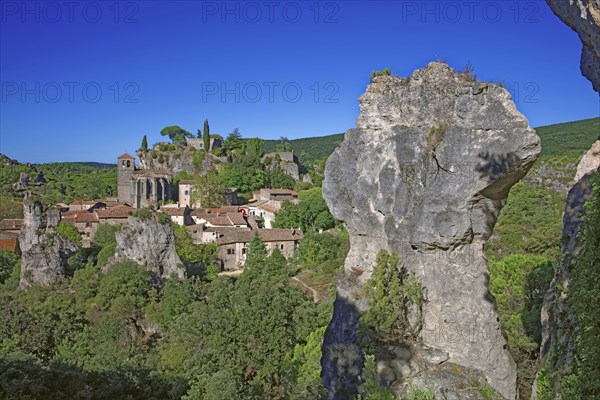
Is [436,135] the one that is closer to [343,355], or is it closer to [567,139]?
[343,355]

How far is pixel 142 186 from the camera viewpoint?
63.7 metres

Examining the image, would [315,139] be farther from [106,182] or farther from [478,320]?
[478,320]

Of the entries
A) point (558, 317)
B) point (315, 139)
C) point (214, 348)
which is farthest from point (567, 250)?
point (315, 139)

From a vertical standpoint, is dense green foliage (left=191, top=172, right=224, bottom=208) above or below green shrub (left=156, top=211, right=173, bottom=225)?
above

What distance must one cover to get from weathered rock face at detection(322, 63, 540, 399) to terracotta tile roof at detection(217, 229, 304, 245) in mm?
33987

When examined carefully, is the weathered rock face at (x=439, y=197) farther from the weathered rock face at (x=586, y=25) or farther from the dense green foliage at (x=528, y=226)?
the dense green foliage at (x=528, y=226)

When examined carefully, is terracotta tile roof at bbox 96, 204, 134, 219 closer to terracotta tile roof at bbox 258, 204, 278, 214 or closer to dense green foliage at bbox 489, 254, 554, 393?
terracotta tile roof at bbox 258, 204, 278, 214

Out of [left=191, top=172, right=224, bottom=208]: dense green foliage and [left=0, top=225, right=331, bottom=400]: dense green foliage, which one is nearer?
[left=0, top=225, right=331, bottom=400]: dense green foliage

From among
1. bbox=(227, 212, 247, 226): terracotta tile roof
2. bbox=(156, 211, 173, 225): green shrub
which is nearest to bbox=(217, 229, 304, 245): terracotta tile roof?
bbox=(227, 212, 247, 226): terracotta tile roof

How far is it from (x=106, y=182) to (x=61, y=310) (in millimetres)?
70858

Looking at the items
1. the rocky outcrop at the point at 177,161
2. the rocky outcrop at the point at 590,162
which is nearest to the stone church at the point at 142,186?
the rocky outcrop at the point at 177,161

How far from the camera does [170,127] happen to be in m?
100

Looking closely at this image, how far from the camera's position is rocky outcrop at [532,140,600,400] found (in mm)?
6355

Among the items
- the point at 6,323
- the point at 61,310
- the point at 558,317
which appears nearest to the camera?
the point at 558,317
